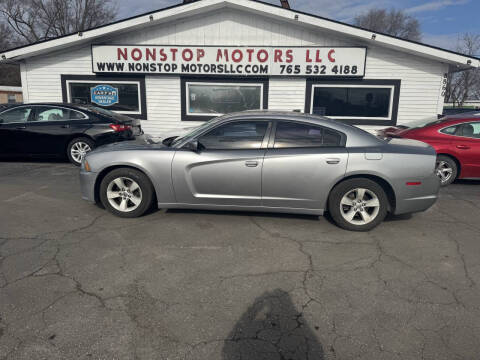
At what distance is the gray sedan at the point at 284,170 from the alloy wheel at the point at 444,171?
3.00 meters

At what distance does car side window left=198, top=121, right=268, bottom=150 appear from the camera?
443cm

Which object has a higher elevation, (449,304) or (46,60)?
(46,60)

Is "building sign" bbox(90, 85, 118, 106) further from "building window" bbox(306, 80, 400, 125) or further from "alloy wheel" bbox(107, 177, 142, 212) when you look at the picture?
"alloy wheel" bbox(107, 177, 142, 212)

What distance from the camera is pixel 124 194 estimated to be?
15.4 ft

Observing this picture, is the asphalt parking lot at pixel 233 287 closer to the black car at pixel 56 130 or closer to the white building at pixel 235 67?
the black car at pixel 56 130

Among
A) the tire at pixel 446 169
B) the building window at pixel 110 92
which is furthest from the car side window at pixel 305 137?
the building window at pixel 110 92

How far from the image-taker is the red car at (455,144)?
269 inches

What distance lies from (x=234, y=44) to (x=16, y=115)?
6.36 metres

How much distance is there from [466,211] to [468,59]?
611 centimetres

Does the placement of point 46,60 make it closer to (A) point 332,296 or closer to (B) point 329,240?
(B) point 329,240

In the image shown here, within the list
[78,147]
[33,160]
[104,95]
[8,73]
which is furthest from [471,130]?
[8,73]

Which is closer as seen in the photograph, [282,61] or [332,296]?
[332,296]

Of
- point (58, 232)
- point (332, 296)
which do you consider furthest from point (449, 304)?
point (58, 232)

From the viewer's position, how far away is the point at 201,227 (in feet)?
14.5
